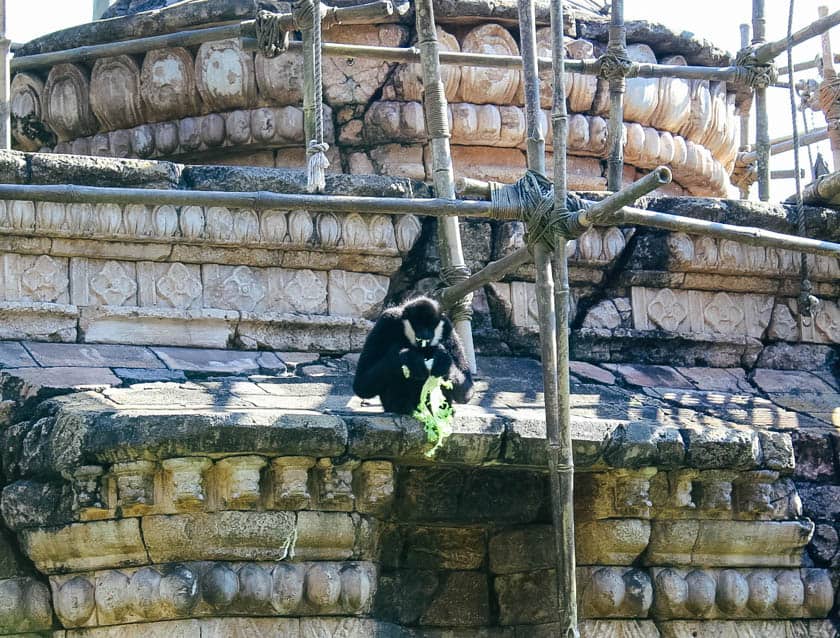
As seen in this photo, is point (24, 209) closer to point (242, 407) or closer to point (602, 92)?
point (242, 407)

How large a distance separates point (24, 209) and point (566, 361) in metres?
2.65

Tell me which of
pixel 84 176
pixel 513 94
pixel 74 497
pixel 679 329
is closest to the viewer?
pixel 74 497

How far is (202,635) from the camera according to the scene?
742cm

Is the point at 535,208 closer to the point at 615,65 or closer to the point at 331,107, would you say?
the point at 615,65

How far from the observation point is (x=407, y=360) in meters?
7.82

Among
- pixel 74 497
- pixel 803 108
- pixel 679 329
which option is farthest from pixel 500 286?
pixel 803 108

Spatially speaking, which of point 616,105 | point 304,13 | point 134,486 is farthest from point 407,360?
point 616,105

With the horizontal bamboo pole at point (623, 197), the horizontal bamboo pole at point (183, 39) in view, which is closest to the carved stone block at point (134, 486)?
the horizontal bamboo pole at point (623, 197)

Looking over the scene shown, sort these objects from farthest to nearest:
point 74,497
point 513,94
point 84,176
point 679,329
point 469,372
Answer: point 513,94, point 679,329, point 84,176, point 469,372, point 74,497

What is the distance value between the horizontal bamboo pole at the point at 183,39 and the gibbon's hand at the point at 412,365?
2.21 metres

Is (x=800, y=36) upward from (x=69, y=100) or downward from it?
upward

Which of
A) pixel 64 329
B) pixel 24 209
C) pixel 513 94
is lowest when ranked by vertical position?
pixel 64 329

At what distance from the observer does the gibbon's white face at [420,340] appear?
807cm

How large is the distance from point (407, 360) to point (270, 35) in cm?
251
